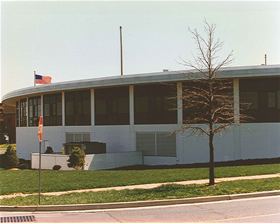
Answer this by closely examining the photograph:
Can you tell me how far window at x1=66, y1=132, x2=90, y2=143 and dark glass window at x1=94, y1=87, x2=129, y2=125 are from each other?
6.02 ft

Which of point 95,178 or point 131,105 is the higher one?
point 131,105

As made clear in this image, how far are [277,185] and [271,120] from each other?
1178cm

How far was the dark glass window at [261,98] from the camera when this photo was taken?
25922 millimetres

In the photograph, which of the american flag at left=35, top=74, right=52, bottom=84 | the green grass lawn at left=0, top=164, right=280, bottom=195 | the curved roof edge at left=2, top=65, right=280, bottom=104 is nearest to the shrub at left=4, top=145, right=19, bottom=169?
the green grass lawn at left=0, top=164, right=280, bottom=195

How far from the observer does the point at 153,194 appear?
13.9m

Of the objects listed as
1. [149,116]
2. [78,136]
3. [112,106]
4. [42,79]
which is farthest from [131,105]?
[42,79]

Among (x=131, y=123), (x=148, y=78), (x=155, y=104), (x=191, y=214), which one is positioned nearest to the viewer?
(x=191, y=214)

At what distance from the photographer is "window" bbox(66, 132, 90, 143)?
32497mm

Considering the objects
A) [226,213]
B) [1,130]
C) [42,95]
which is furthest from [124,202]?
[1,130]

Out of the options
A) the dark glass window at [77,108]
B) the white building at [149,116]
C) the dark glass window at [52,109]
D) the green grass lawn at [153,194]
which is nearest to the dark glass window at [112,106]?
the white building at [149,116]

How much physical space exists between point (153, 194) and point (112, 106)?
57.2 feet

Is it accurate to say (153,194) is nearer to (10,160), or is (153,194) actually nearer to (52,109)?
(10,160)

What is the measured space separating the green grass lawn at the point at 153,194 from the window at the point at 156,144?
12.0m

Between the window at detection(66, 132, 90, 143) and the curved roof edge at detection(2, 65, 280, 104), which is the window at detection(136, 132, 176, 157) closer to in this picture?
the curved roof edge at detection(2, 65, 280, 104)
